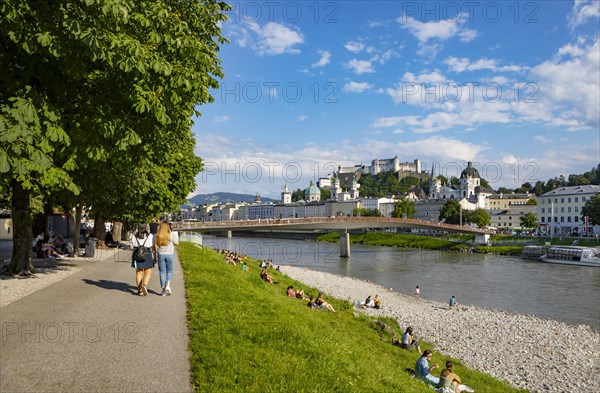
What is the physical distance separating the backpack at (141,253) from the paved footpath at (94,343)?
37.3 inches

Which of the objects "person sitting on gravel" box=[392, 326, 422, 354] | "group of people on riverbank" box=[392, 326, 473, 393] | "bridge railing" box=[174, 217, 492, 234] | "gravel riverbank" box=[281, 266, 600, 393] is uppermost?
"bridge railing" box=[174, 217, 492, 234]

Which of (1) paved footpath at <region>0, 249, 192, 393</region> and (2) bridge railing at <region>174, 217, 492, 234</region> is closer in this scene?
(1) paved footpath at <region>0, 249, 192, 393</region>

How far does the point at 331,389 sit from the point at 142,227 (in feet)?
22.4

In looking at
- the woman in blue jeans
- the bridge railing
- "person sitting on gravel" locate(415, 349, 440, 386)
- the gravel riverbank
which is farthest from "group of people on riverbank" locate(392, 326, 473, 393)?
the bridge railing

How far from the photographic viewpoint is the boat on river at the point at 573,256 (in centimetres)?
6024

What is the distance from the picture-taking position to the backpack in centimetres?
1169

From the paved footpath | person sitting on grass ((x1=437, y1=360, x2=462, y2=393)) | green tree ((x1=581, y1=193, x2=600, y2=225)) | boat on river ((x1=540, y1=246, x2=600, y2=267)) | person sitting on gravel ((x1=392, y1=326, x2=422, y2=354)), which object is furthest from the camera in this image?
green tree ((x1=581, y1=193, x2=600, y2=225))

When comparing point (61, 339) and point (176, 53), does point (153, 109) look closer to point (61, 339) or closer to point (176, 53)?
point (176, 53)

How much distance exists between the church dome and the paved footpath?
188963 mm

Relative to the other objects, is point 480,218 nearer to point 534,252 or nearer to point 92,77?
point 534,252

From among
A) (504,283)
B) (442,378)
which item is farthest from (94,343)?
(504,283)

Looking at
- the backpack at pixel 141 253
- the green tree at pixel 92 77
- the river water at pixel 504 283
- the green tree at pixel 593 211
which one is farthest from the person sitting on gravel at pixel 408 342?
the green tree at pixel 593 211

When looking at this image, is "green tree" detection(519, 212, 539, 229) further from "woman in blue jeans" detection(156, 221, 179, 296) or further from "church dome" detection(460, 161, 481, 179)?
"woman in blue jeans" detection(156, 221, 179, 296)

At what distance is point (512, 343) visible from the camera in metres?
21.6
